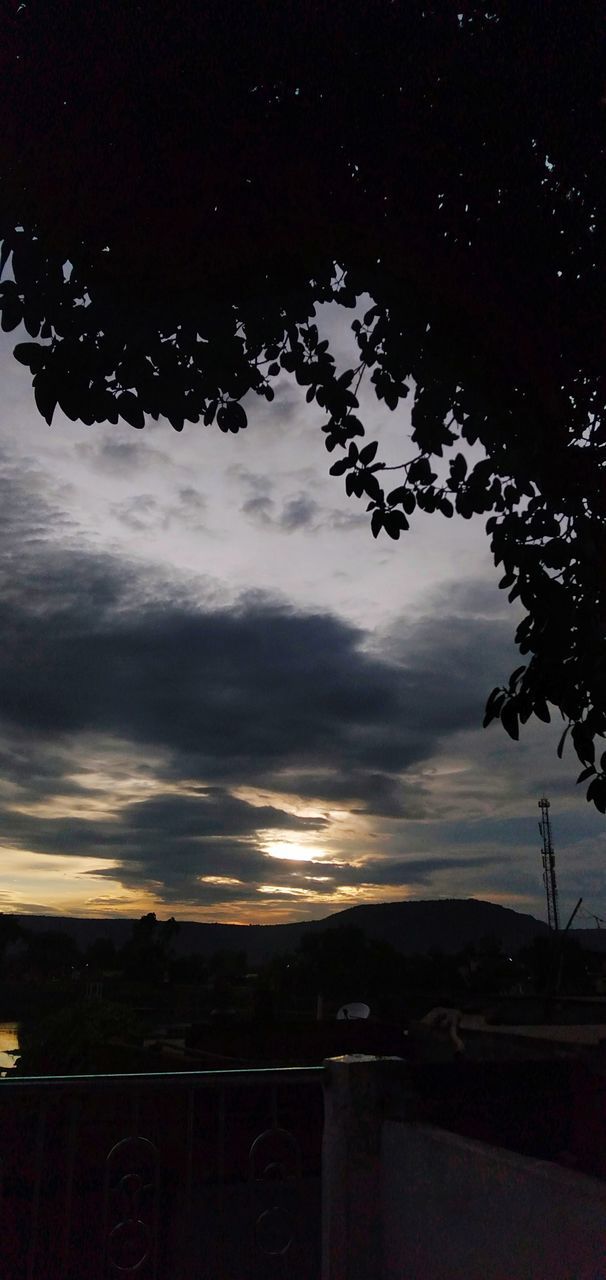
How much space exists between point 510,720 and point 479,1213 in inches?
85.0

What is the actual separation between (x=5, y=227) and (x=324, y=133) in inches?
62.8

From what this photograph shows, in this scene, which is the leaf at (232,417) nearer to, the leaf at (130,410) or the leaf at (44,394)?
the leaf at (130,410)

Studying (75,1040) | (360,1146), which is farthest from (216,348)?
(75,1040)

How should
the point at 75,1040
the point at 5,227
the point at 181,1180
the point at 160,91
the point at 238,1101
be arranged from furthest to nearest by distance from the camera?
the point at 75,1040
the point at 181,1180
the point at 238,1101
the point at 5,227
the point at 160,91

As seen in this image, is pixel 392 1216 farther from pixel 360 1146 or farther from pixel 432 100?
pixel 432 100

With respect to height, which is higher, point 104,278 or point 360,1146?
point 104,278

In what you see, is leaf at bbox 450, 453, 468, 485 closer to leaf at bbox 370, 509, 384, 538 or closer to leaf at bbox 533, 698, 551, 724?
leaf at bbox 370, 509, 384, 538

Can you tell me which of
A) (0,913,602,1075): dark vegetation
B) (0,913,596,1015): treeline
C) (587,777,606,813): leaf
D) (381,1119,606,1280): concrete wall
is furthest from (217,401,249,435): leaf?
(0,913,596,1015): treeline

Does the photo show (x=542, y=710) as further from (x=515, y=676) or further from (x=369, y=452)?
(x=369, y=452)

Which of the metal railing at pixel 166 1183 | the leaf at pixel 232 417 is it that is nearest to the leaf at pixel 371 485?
the leaf at pixel 232 417

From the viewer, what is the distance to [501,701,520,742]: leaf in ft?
14.9

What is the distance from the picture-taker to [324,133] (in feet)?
13.3

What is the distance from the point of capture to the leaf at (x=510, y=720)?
14.9 feet

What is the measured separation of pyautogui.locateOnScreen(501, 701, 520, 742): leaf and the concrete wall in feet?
6.03
